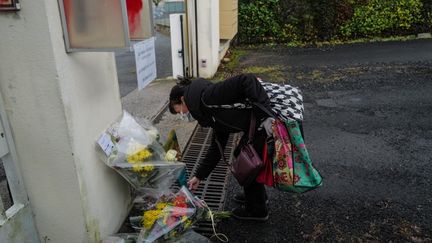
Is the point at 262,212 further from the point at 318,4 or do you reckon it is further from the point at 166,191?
the point at 318,4

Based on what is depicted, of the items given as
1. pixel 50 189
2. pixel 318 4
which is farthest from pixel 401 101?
pixel 318 4

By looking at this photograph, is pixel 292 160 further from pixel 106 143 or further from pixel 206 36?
pixel 206 36

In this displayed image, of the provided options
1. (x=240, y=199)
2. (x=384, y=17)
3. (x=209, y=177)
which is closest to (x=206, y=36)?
(x=209, y=177)

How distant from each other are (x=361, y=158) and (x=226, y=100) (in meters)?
2.17

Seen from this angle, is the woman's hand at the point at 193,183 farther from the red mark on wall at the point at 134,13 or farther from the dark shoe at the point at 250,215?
the red mark on wall at the point at 134,13

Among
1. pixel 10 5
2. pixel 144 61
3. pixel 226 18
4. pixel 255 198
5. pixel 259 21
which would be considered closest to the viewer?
pixel 10 5

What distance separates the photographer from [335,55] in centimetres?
927

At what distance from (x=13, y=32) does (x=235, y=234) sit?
207 centimetres

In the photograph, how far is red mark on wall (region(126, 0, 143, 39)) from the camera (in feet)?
8.74

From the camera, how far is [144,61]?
2621 mm

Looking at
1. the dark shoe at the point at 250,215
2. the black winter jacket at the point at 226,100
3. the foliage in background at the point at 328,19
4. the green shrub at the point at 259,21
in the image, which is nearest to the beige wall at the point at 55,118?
the black winter jacket at the point at 226,100

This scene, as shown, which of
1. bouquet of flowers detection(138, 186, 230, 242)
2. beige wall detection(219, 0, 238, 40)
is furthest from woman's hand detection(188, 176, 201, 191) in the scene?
beige wall detection(219, 0, 238, 40)

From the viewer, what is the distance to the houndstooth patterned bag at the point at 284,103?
2.56 m

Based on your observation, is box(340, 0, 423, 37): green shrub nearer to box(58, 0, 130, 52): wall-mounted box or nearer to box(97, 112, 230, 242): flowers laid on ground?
box(97, 112, 230, 242): flowers laid on ground
